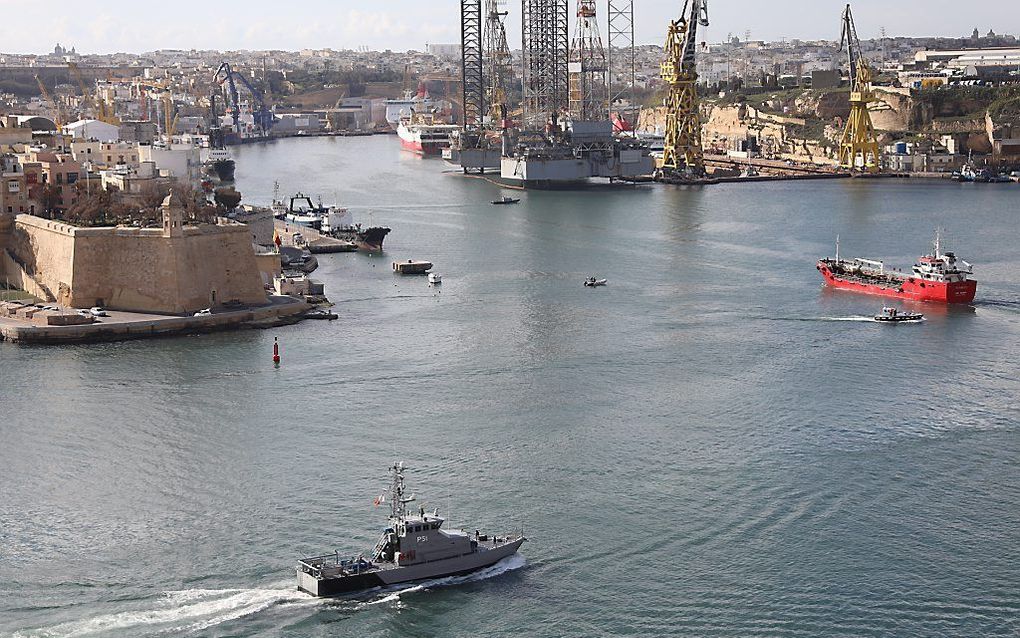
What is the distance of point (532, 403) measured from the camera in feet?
38.2

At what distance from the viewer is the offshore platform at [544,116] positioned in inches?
1221

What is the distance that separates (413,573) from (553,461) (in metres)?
2.09

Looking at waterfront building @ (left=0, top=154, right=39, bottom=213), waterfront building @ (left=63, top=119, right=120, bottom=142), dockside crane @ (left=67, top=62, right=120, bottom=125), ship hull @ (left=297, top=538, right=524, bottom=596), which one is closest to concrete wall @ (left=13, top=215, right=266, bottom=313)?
waterfront building @ (left=0, top=154, right=39, bottom=213)

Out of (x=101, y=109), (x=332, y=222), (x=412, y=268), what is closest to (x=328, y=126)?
(x=101, y=109)

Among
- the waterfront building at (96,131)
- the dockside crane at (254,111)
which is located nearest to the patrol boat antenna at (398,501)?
the waterfront building at (96,131)

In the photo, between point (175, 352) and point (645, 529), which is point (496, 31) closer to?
point (175, 352)

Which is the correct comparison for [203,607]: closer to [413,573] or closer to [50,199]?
[413,573]

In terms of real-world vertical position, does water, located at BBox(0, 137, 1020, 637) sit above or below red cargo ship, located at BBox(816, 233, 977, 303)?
below

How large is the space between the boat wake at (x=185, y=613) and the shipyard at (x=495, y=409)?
0.02 meters

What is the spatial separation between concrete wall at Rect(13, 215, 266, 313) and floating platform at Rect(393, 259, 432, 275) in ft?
10.3

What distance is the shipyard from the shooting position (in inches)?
315

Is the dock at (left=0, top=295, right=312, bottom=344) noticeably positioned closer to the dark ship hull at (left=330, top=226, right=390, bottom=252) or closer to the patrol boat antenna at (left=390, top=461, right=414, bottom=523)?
the dark ship hull at (left=330, top=226, right=390, bottom=252)

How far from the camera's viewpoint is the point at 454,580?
8.23 m

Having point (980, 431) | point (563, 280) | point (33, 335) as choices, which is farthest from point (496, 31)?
point (980, 431)
